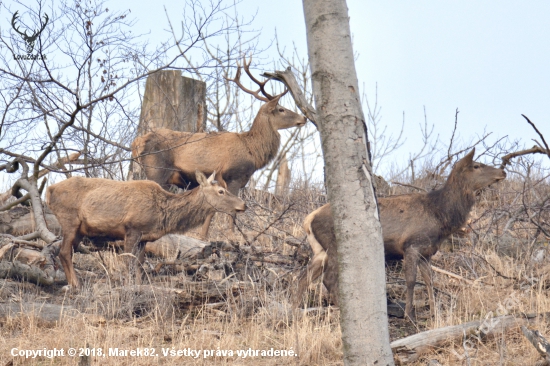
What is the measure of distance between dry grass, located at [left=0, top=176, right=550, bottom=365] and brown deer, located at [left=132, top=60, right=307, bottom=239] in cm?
249

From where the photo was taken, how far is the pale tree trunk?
3.95m

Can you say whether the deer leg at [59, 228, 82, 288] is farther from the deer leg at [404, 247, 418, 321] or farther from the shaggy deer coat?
the deer leg at [404, 247, 418, 321]

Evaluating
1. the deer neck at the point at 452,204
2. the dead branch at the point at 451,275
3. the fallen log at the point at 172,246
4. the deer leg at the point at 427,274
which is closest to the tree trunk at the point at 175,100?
the fallen log at the point at 172,246

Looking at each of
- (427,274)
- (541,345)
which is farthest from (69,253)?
(541,345)

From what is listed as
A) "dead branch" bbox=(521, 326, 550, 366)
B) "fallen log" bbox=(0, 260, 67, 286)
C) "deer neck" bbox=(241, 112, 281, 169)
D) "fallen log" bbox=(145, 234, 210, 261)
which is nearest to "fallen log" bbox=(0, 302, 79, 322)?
"fallen log" bbox=(0, 260, 67, 286)

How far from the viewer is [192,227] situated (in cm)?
950

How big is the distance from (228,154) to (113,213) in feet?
10.8

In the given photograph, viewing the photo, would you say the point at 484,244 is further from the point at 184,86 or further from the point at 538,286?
the point at 184,86

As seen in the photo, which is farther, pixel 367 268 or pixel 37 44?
pixel 37 44

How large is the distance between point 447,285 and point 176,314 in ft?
10.7

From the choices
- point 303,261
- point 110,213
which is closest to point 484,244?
point 303,261

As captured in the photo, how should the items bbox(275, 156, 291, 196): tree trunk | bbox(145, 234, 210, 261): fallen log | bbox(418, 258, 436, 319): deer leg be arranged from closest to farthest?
bbox(418, 258, 436, 319): deer leg, bbox(145, 234, 210, 261): fallen log, bbox(275, 156, 291, 196): tree trunk

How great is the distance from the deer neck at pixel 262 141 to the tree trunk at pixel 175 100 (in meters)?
2.02

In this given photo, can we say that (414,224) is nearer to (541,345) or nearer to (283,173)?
(541,345)
